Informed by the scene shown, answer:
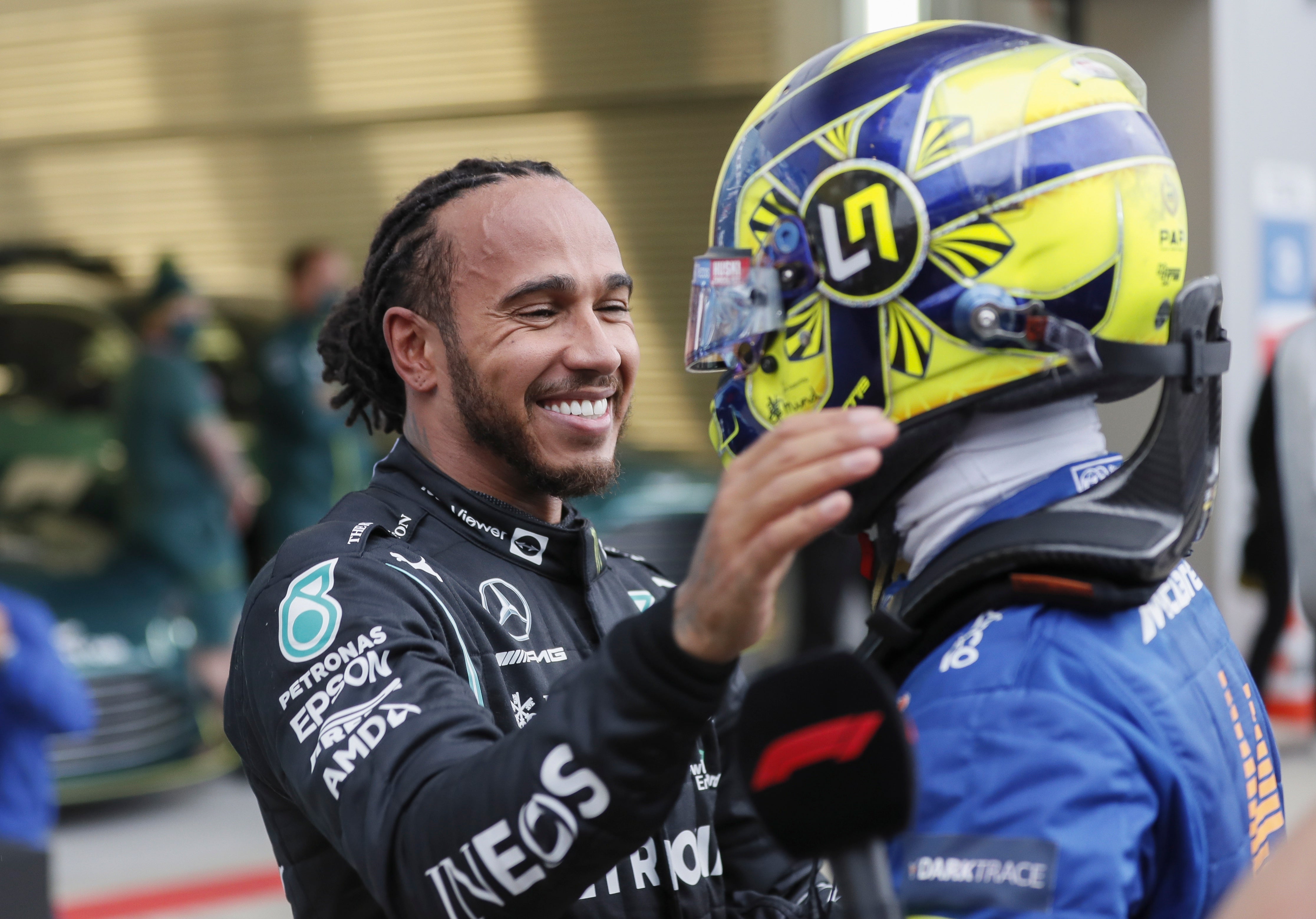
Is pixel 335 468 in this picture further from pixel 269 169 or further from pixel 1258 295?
pixel 1258 295

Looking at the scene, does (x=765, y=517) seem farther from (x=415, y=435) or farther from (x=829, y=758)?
(x=415, y=435)

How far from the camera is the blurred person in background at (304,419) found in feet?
21.6

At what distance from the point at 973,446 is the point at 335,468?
5.47 m

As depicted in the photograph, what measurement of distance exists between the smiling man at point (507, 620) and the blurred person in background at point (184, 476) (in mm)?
4331

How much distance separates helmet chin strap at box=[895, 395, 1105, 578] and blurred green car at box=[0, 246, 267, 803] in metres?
5.23

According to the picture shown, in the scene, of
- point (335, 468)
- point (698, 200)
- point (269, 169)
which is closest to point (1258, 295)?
point (698, 200)

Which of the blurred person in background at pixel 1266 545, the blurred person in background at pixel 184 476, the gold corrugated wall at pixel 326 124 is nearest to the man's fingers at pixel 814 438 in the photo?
the blurred person in background at pixel 1266 545

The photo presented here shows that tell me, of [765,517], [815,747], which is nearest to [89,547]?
[765,517]

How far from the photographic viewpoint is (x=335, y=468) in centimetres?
673

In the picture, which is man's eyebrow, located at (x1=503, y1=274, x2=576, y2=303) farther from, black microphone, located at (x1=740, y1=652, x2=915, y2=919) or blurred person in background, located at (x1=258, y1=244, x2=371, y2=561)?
blurred person in background, located at (x1=258, y1=244, x2=371, y2=561)

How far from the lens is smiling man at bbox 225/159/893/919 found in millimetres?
1367

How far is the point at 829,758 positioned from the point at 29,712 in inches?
134

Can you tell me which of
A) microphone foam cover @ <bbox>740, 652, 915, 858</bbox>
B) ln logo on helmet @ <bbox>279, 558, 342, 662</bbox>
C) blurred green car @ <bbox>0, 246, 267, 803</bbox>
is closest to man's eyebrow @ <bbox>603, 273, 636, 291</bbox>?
ln logo on helmet @ <bbox>279, 558, 342, 662</bbox>

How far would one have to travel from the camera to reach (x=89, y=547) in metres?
6.59
